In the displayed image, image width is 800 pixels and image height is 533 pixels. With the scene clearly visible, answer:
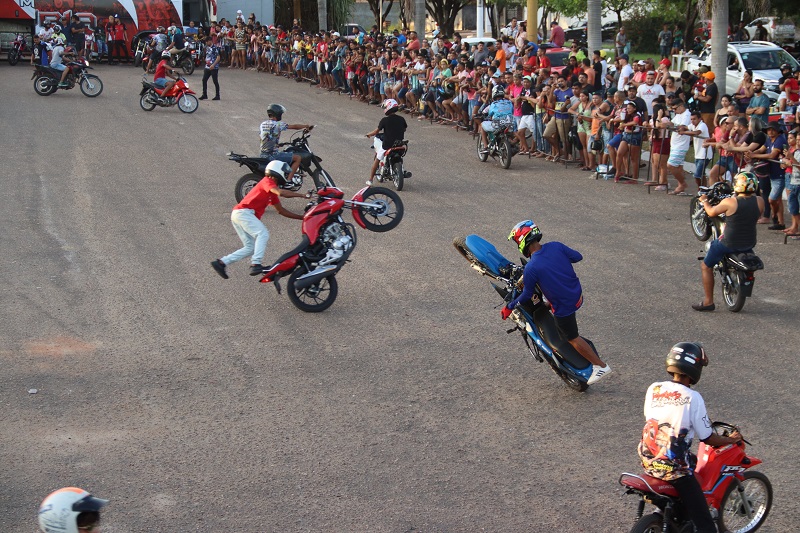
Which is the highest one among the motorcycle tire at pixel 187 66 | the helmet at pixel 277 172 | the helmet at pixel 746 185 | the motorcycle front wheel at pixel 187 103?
the motorcycle tire at pixel 187 66

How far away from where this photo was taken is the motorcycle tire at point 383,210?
1279 centimetres

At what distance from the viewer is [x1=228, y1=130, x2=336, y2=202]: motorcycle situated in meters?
15.9

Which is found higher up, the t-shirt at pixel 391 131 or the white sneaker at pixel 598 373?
the t-shirt at pixel 391 131

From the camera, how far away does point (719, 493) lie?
574 cm

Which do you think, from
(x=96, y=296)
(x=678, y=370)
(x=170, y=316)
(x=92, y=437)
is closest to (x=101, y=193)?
(x=96, y=296)

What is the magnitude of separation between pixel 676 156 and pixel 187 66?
2472 cm

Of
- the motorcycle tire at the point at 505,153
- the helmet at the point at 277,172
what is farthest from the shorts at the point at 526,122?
the helmet at the point at 277,172

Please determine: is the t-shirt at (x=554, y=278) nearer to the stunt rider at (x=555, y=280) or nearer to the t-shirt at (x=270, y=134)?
the stunt rider at (x=555, y=280)

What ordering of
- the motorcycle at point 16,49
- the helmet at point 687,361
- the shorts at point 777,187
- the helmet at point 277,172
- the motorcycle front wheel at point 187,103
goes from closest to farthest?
the helmet at point 687,361
the helmet at point 277,172
the shorts at point 777,187
the motorcycle front wheel at point 187,103
the motorcycle at point 16,49

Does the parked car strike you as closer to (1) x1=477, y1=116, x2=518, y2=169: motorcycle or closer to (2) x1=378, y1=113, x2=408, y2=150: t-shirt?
(1) x1=477, y1=116, x2=518, y2=169: motorcycle

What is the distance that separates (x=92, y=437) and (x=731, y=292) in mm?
7003

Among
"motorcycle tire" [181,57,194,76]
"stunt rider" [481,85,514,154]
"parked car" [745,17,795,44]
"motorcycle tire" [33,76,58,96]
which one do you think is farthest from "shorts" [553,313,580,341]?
"parked car" [745,17,795,44]

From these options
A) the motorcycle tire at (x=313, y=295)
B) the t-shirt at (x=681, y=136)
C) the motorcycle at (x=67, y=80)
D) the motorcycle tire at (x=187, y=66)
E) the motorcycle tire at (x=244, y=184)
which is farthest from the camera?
the motorcycle tire at (x=187, y=66)

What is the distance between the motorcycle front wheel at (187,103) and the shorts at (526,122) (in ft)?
33.3
